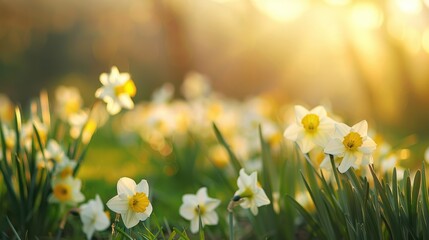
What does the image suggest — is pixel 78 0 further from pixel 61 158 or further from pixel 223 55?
pixel 61 158

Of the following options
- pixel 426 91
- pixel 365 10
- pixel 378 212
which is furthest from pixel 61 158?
pixel 426 91

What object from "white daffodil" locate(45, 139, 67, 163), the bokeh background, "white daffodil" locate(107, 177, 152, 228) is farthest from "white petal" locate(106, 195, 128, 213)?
the bokeh background

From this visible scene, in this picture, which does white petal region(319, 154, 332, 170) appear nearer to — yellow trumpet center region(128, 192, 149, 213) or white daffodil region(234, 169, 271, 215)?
white daffodil region(234, 169, 271, 215)

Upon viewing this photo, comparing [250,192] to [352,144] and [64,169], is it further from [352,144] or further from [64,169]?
[64,169]

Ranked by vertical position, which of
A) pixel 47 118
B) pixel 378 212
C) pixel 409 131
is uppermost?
pixel 409 131

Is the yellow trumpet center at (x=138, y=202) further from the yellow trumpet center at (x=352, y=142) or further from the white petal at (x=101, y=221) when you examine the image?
the yellow trumpet center at (x=352, y=142)

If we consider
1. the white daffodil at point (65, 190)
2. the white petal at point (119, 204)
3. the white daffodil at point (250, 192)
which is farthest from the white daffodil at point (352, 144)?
the white daffodil at point (65, 190)

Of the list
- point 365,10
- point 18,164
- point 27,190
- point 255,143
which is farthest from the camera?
point 365,10
